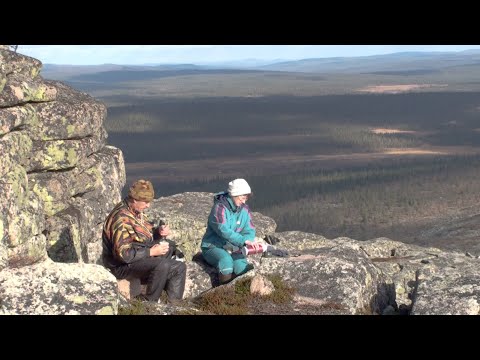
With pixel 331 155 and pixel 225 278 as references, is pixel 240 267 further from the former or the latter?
pixel 331 155

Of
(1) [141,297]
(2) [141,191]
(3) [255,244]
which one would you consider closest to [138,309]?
(1) [141,297]

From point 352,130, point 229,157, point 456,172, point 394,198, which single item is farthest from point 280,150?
point 394,198

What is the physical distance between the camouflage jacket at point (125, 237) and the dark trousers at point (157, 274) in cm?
16

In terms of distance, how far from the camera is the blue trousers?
16219mm

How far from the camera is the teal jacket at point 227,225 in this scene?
52.2 ft

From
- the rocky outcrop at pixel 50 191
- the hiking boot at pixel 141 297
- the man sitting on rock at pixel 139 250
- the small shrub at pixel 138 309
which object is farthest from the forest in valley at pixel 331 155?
the small shrub at pixel 138 309

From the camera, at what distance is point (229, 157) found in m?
112

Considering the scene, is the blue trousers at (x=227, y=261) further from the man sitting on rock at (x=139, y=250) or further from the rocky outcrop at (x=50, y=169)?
the rocky outcrop at (x=50, y=169)

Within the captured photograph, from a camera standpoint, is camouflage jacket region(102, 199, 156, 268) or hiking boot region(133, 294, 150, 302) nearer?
camouflage jacket region(102, 199, 156, 268)

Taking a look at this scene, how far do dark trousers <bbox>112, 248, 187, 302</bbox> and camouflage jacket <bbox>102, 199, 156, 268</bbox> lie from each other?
0.16 metres

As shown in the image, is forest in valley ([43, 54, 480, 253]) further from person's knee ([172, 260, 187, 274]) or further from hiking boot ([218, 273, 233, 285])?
person's knee ([172, 260, 187, 274])

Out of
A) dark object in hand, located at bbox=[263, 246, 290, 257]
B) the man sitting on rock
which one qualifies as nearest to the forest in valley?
dark object in hand, located at bbox=[263, 246, 290, 257]

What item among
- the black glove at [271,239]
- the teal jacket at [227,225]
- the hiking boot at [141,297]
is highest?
the teal jacket at [227,225]

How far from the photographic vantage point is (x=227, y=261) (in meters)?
16.3
